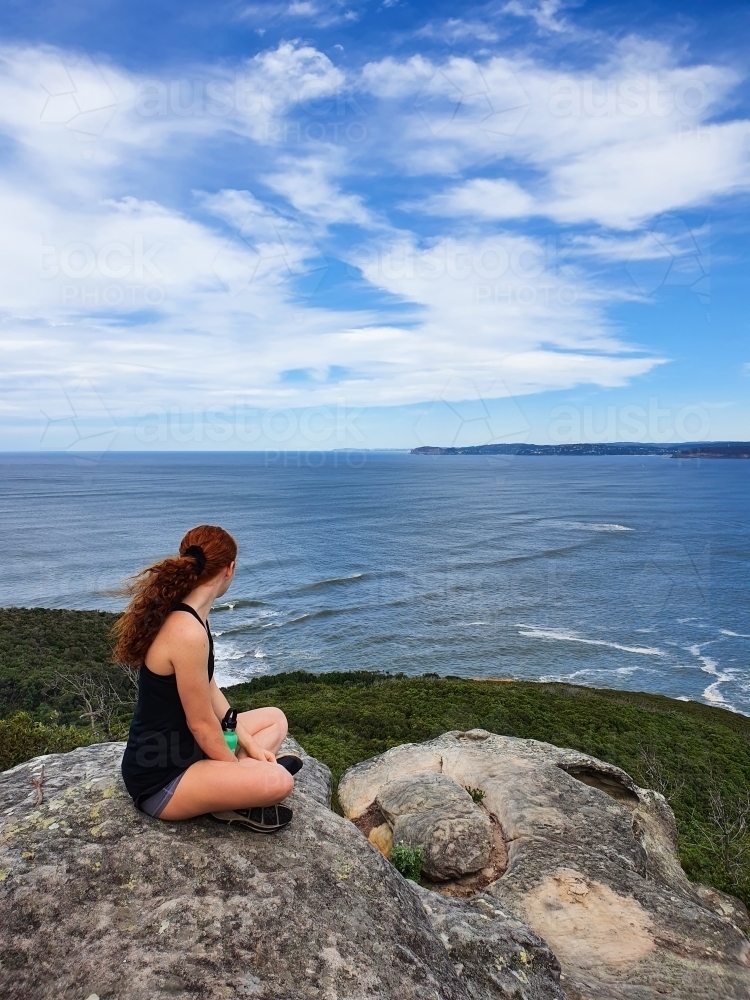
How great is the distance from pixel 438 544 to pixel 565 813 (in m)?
76.2

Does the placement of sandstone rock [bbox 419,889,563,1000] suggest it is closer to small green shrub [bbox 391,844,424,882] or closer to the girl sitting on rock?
the girl sitting on rock

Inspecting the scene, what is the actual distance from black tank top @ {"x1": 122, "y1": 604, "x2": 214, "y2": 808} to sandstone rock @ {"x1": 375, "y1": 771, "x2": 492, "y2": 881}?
23.0 ft

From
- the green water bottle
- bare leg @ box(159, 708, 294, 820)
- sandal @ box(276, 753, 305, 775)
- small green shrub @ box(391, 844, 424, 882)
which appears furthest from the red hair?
small green shrub @ box(391, 844, 424, 882)

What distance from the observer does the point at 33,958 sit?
Result: 436 centimetres

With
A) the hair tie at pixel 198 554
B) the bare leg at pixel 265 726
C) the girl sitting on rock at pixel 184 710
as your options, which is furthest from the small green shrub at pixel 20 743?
the hair tie at pixel 198 554

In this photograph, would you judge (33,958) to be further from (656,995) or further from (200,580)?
(656,995)

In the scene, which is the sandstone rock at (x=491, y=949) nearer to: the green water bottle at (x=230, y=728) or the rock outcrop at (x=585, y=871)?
the rock outcrop at (x=585, y=871)

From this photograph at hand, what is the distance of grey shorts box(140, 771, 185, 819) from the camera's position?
17.6 feet

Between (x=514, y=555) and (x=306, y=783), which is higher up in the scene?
(x=306, y=783)

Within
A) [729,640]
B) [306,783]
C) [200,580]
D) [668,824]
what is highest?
[200,580]

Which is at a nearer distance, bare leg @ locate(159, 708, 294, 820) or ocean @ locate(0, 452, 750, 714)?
bare leg @ locate(159, 708, 294, 820)

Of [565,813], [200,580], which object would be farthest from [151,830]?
[565,813]

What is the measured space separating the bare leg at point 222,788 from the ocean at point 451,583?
1.91 m

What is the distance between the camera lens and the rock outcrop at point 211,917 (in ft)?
14.3
